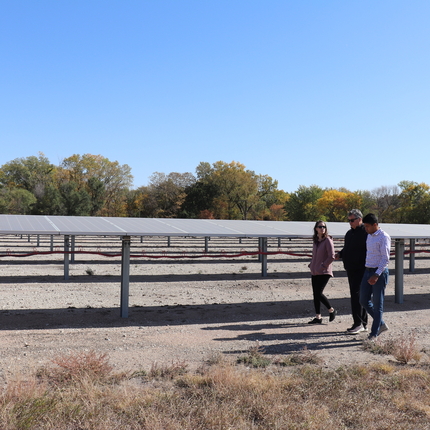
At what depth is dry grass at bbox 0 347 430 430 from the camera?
4.48m

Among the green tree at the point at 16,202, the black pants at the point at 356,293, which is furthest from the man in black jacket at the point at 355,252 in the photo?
the green tree at the point at 16,202

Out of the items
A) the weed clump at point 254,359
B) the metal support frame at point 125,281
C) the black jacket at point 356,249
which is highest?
the black jacket at point 356,249

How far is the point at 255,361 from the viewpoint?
634 cm

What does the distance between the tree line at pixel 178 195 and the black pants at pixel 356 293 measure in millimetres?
55562

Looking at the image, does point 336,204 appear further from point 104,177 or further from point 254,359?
point 254,359

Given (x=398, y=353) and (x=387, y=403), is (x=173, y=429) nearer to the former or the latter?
(x=387, y=403)

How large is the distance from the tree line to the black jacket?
2192 inches

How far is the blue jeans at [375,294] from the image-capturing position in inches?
288

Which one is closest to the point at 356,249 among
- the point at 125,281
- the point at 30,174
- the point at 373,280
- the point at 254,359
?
the point at 373,280

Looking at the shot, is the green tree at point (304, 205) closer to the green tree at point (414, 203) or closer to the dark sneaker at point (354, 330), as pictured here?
the green tree at point (414, 203)

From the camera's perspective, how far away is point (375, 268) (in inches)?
286

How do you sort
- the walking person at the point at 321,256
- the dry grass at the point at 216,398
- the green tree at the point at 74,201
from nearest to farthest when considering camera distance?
the dry grass at the point at 216,398 → the walking person at the point at 321,256 → the green tree at the point at 74,201

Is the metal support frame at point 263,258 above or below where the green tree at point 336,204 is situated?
below

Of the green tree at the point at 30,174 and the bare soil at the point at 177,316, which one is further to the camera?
the green tree at the point at 30,174
